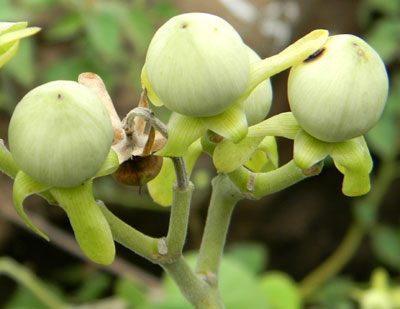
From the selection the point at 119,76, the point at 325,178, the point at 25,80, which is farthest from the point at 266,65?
the point at 325,178

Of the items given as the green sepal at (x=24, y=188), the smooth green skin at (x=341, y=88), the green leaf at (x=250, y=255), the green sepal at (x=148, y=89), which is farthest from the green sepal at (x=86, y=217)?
the green leaf at (x=250, y=255)

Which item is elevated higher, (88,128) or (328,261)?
(88,128)

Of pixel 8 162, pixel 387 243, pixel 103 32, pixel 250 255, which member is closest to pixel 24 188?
pixel 8 162

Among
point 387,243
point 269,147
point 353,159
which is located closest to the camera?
point 353,159

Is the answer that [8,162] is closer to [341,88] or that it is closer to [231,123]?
[231,123]

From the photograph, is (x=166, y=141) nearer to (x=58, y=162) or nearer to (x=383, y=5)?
(x=58, y=162)
